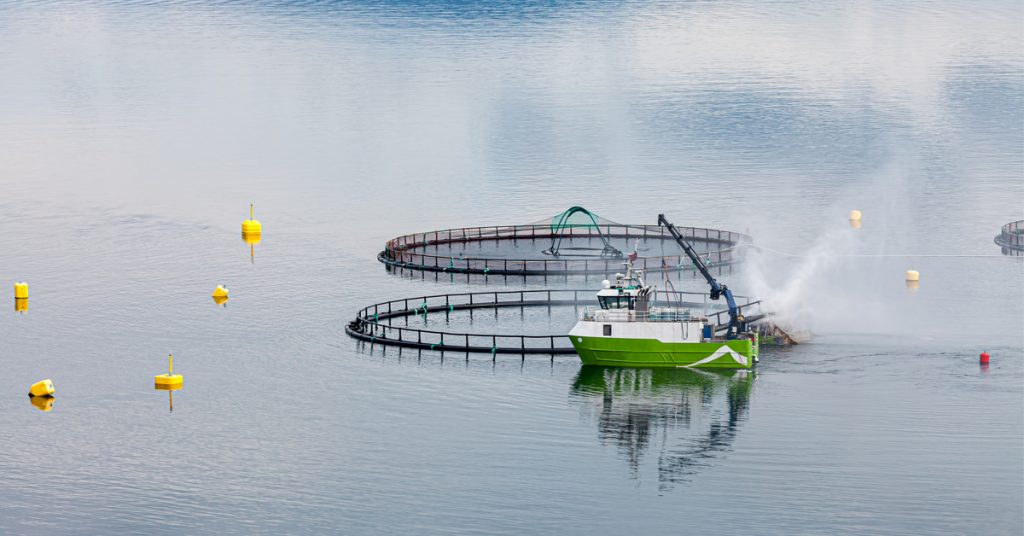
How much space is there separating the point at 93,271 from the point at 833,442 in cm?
9040

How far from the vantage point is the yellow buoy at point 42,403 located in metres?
118

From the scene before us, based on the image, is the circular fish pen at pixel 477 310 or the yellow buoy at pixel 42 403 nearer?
the yellow buoy at pixel 42 403

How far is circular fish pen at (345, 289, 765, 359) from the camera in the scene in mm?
128250

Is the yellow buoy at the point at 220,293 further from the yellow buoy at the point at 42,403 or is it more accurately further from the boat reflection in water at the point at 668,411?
the boat reflection in water at the point at 668,411

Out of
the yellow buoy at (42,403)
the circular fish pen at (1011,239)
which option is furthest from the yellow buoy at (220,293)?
the circular fish pen at (1011,239)

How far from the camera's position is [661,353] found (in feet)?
406

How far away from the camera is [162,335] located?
14000 centimetres

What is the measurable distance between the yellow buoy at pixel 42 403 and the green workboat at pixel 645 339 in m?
36.8

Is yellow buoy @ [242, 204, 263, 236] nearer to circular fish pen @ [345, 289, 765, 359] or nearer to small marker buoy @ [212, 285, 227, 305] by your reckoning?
small marker buoy @ [212, 285, 227, 305]

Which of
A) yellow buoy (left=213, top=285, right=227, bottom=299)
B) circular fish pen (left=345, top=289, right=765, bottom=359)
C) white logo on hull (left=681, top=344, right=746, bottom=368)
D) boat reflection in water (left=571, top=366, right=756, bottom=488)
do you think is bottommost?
boat reflection in water (left=571, top=366, right=756, bottom=488)

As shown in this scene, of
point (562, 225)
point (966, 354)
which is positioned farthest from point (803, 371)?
point (562, 225)

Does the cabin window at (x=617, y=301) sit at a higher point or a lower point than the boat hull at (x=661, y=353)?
higher

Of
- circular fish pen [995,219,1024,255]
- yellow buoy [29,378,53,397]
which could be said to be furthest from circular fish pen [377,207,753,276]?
yellow buoy [29,378,53,397]

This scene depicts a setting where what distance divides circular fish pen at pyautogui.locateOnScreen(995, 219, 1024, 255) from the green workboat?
58193 millimetres
